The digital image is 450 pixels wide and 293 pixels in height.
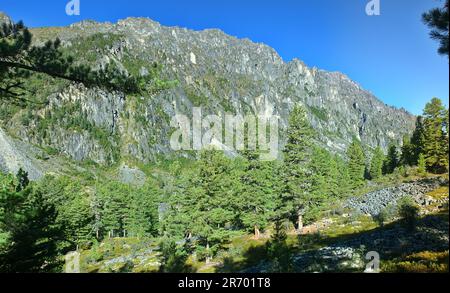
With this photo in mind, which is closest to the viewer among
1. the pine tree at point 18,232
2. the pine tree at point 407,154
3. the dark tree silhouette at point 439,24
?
the dark tree silhouette at point 439,24

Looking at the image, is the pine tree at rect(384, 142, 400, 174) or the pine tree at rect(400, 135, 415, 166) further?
the pine tree at rect(384, 142, 400, 174)

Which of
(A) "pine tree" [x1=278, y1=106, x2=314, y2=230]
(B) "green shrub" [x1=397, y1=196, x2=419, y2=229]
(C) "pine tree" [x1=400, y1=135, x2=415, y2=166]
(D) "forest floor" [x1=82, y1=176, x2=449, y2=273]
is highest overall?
(C) "pine tree" [x1=400, y1=135, x2=415, y2=166]

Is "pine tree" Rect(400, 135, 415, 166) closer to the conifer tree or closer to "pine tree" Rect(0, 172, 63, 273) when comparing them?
the conifer tree

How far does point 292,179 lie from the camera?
37.7 metres

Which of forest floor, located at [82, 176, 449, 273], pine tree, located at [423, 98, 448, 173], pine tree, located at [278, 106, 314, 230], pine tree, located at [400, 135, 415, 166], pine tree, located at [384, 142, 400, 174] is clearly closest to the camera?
forest floor, located at [82, 176, 449, 273]

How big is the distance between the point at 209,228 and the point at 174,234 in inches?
289

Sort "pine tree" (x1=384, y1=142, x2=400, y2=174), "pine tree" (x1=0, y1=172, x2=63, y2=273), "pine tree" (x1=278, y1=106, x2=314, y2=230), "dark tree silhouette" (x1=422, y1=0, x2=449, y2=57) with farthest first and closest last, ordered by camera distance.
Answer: "pine tree" (x1=384, y1=142, x2=400, y2=174), "pine tree" (x1=278, y1=106, x2=314, y2=230), "pine tree" (x1=0, y1=172, x2=63, y2=273), "dark tree silhouette" (x1=422, y1=0, x2=449, y2=57)

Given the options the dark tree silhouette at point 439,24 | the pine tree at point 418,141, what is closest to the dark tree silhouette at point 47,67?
the dark tree silhouette at point 439,24

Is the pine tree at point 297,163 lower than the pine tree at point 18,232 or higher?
higher

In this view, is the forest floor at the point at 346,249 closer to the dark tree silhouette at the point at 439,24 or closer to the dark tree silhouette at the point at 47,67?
the dark tree silhouette at the point at 439,24

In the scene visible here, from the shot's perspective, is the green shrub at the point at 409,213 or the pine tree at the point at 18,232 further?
the green shrub at the point at 409,213

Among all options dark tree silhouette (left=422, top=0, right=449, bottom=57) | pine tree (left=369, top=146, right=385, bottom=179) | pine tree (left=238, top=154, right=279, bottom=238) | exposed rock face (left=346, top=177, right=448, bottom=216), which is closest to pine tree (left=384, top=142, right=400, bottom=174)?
pine tree (left=369, top=146, right=385, bottom=179)
